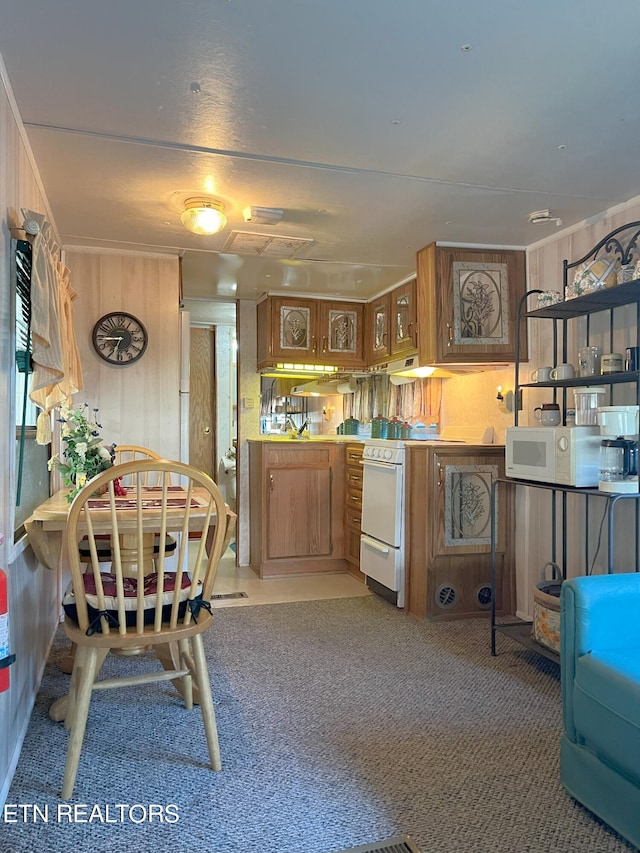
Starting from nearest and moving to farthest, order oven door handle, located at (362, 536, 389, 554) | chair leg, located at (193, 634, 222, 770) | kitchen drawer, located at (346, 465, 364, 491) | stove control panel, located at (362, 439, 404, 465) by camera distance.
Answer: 1. chair leg, located at (193, 634, 222, 770)
2. stove control panel, located at (362, 439, 404, 465)
3. oven door handle, located at (362, 536, 389, 554)
4. kitchen drawer, located at (346, 465, 364, 491)

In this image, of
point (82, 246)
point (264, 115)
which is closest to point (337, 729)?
point (264, 115)

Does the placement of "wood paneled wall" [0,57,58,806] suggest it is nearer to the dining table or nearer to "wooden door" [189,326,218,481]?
the dining table

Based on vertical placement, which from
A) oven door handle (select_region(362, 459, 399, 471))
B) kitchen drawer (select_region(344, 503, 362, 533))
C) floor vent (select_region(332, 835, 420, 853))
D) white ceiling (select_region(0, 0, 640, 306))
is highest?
white ceiling (select_region(0, 0, 640, 306))

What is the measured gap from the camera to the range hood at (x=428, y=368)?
3807 mm

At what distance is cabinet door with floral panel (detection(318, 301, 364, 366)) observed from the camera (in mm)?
5008

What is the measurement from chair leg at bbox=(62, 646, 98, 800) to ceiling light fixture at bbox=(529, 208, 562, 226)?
281 cm

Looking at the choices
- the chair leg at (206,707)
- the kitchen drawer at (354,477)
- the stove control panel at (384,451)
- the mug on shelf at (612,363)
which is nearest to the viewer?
the chair leg at (206,707)

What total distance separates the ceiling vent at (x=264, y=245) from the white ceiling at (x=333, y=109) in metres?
0.06

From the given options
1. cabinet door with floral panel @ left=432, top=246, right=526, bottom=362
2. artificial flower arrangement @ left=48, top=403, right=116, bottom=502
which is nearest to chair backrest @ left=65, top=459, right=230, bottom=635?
artificial flower arrangement @ left=48, top=403, right=116, bottom=502

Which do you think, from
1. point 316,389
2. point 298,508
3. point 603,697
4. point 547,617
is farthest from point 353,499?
point 603,697

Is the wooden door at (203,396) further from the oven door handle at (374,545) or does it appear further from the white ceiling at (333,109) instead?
the white ceiling at (333,109)

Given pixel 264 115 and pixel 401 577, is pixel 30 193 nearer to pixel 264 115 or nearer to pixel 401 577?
pixel 264 115

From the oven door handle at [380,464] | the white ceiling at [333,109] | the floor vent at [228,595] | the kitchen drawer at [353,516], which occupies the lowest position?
the floor vent at [228,595]

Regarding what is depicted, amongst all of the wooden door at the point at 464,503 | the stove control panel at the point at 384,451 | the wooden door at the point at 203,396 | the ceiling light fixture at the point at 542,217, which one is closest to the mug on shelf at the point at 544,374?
the wooden door at the point at 464,503
